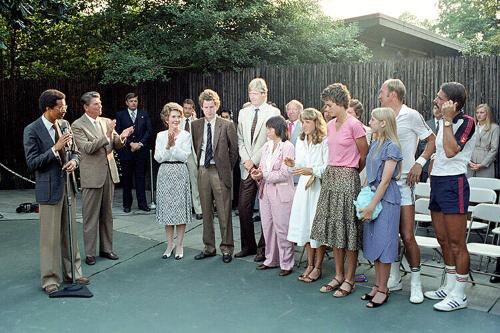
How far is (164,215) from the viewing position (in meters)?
6.58

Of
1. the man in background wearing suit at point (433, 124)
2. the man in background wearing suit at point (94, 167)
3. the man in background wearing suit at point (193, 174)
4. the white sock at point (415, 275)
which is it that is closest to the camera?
the white sock at point (415, 275)

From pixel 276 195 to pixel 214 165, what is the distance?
932 mm

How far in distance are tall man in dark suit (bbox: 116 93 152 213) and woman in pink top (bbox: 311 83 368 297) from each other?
17.0ft

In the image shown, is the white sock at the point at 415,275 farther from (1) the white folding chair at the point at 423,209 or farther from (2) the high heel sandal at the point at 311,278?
(1) the white folding chair at the point at 423,209

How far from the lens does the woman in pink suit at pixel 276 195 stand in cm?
605

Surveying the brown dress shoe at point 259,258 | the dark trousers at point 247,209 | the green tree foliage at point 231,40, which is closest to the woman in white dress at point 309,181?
the brown dress shoe at point 259,258

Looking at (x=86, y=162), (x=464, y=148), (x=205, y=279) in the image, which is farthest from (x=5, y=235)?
(x=464, y=148)

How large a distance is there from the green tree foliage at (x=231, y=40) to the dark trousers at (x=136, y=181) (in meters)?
2.19

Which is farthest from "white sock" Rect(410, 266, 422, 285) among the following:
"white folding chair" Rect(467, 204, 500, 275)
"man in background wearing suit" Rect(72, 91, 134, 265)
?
"man in background wearing suit" Rect(72, 91, 134, 265)

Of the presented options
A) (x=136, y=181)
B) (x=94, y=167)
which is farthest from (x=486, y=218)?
(x=136, y=181)

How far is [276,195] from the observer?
6.12 m

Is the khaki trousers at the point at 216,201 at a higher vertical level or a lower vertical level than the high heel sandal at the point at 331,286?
higher

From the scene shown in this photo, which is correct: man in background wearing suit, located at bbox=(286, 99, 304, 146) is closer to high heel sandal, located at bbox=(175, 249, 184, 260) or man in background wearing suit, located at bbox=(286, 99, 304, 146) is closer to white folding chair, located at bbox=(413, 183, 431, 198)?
white folding chair, located at bbox=(413, 183, 431, 198)

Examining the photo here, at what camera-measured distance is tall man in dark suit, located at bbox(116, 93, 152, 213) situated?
985cm
